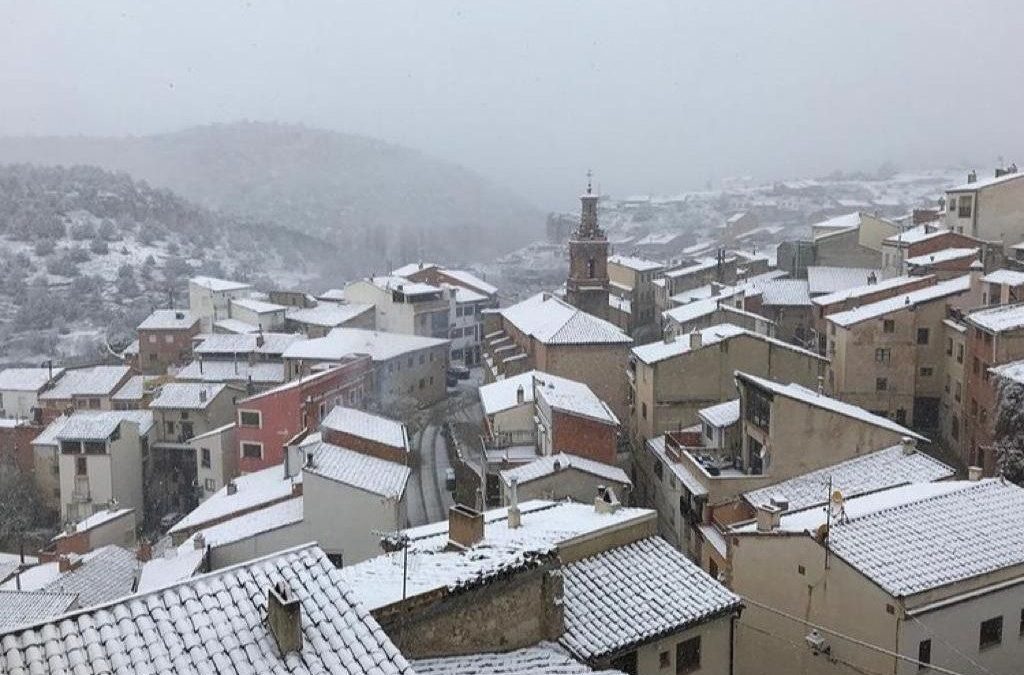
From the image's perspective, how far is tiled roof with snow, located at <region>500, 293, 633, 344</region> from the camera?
125 feet

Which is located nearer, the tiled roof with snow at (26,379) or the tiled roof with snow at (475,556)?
the tiled roof with snow at (475,556)

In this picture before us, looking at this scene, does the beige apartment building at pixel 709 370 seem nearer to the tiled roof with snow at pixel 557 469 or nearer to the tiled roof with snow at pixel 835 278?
the tiled roof with snow at pixel 557 469

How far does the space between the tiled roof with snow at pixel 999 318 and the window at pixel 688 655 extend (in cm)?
1807

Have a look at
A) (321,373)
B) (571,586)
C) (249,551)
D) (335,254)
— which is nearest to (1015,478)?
(571,586)

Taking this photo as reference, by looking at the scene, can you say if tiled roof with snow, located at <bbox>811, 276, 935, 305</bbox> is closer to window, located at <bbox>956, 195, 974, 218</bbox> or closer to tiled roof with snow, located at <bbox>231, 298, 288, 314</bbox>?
window, located at <bbox>956, 195, 974, 218</bbox>

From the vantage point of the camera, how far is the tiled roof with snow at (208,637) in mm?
7496

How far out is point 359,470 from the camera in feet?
86.8

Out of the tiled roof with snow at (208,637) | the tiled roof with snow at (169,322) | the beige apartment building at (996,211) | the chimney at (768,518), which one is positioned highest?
the beige apartment building at (996,211)

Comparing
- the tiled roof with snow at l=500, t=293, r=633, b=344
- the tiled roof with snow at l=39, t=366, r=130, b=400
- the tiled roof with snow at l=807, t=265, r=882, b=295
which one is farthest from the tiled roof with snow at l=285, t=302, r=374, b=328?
the tiled roof with snow at l=807, t=265, r=882, b=295

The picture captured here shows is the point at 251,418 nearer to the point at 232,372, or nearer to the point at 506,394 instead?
the point at 506,394

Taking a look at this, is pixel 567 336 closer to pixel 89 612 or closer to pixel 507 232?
pixel 89 612

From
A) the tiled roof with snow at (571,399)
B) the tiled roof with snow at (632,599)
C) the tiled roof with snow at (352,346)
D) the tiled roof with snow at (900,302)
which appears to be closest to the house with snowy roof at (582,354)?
the tiled roof with snow at (571,399)

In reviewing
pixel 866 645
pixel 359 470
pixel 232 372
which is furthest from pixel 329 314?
pixel 866 645

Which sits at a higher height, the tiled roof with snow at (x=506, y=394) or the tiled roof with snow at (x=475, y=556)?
the tiled roof with snow at (x=475, y=556)
